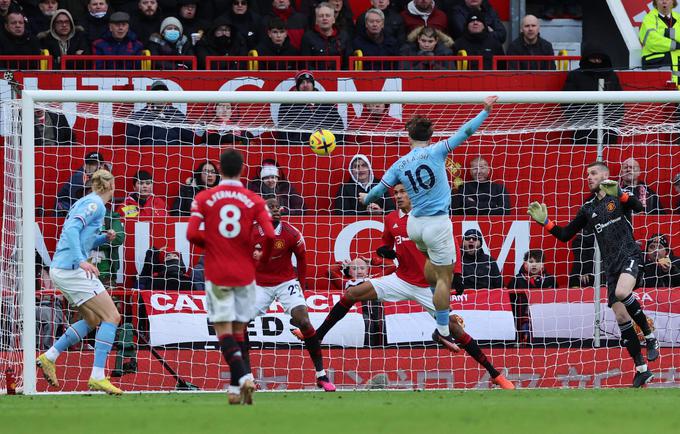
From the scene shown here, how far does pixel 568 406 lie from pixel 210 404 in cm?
266

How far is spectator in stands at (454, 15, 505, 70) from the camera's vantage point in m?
16.2

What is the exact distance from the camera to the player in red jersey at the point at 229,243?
907 cm

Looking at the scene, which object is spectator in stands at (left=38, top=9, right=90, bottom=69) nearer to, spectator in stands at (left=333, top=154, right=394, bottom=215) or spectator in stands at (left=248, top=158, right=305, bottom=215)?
spectator in stands at (left=248, top=158, right=305, bottom=215)

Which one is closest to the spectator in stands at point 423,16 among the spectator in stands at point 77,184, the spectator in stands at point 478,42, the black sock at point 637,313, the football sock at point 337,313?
the spectator in stands at point 478,42

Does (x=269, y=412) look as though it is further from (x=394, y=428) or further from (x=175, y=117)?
(x=175, y=117)

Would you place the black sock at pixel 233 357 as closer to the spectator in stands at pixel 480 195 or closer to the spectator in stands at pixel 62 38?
the spectator in stands at pixel 480 195

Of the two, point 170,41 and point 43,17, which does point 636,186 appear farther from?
point 43,17

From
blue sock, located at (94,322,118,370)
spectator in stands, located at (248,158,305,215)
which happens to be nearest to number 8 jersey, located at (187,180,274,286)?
blue sock, located at (94,322,118,370)

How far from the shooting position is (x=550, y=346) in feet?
43.7

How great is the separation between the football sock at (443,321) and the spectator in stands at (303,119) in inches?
144

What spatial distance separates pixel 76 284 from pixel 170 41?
5.40 meters

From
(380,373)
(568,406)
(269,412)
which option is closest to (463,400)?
(568,406)

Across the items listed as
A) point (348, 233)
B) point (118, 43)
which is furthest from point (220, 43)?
point (348, 233)

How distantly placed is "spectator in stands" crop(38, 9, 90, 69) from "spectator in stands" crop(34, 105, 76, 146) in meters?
1.03
